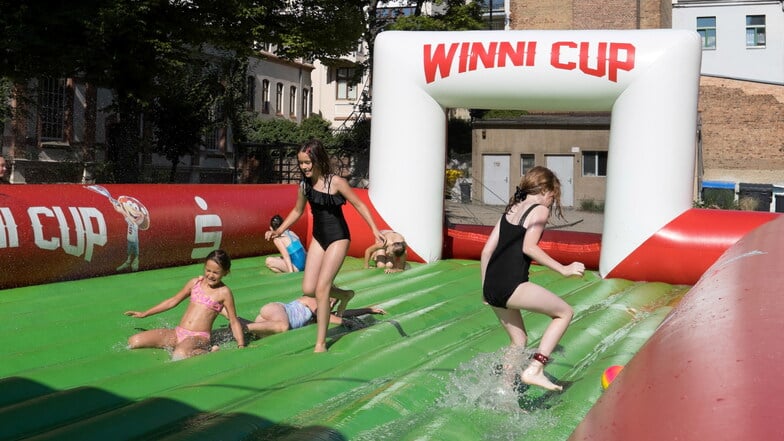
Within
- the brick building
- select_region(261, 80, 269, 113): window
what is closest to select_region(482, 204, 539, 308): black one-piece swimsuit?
the brick building

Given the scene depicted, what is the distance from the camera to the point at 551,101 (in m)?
8.77

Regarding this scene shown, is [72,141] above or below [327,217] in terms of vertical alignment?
above

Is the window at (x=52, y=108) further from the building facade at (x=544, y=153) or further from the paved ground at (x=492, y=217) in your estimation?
the building facade at (x=544, y=153)

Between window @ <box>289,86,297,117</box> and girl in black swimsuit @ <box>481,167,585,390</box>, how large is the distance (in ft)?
103

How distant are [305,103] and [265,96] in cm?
374

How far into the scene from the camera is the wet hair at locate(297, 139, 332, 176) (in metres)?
5.30

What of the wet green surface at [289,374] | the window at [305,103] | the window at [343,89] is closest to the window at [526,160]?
the window at [343,89]

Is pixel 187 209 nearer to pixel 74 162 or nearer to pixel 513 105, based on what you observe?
pixel 513 105

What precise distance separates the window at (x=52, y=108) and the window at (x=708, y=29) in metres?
24.3

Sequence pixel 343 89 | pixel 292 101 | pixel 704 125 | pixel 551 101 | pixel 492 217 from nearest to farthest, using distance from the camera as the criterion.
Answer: pixel 551 101 → pixel 492 217 → pixel 704 125 → pixel 292 101 → pixel 343 89

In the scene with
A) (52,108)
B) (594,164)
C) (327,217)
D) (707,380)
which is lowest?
(707,380)

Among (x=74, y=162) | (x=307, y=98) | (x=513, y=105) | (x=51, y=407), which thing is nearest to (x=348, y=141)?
(x=307, y=98)

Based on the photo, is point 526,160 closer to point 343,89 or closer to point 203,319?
point 343,89

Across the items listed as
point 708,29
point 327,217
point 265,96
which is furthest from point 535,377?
point 708,29
